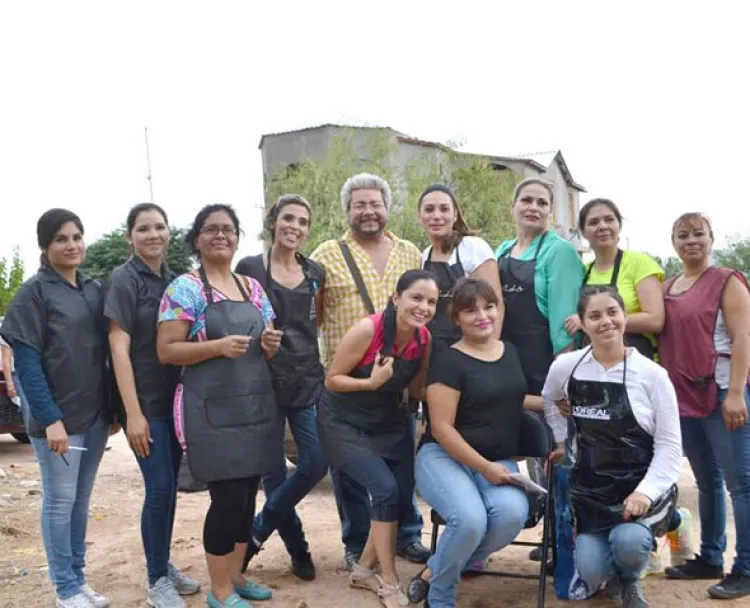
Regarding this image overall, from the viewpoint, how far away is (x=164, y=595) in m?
4.09

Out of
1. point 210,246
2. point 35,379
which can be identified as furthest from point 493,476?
point 35,379

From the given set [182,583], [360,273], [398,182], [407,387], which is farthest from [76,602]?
[398,182]

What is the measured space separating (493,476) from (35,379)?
Answer: 7.65 ft

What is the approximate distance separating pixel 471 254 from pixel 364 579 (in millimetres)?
1955

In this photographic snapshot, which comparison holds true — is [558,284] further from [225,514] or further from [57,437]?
[57,437]

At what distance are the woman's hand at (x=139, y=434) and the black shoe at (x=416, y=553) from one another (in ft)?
6.03

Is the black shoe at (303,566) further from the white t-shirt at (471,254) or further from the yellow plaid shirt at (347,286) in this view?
the white t-shirt at (471,254)

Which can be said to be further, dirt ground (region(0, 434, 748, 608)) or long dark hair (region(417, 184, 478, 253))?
long dark hair (region(417, 184, 478, 253))

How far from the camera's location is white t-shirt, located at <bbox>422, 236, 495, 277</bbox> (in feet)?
14.4

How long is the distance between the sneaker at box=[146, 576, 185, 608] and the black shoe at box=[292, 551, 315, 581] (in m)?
0.79

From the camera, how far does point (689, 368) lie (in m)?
4.11

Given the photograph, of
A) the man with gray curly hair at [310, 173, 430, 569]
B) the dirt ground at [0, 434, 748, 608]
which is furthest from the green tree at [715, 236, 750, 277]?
the man with gray curly hair at [310, 173, 430, 569]

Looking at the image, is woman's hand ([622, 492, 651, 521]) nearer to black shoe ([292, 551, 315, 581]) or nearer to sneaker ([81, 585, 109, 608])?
black shoe ([292, 551, 315, 581])

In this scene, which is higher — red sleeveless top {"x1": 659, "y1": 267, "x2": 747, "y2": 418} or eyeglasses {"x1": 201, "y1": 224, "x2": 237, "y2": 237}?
eyeglasses {"x1": 201, "y1": 224, "x2": 237, "y2": 237}
